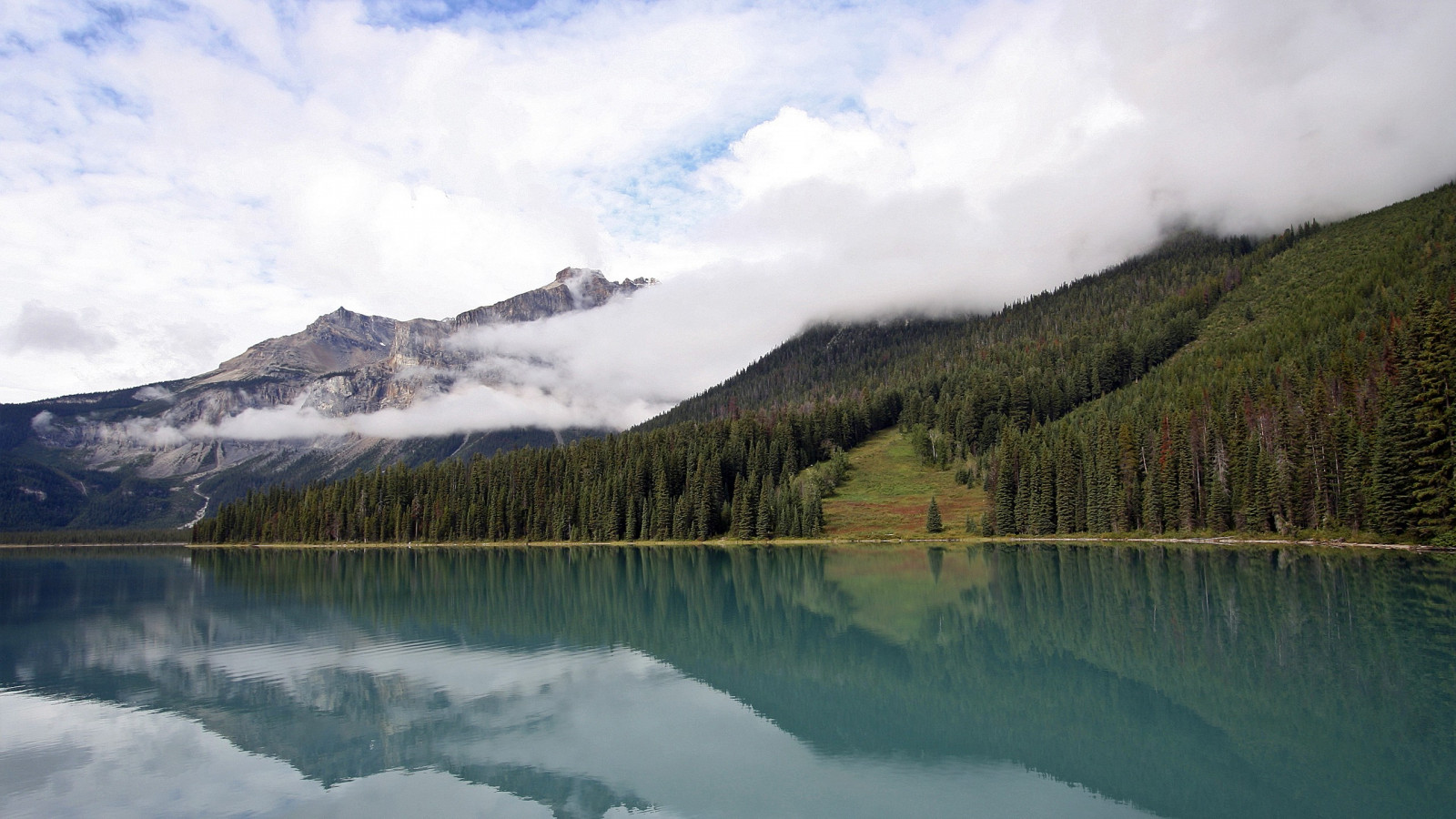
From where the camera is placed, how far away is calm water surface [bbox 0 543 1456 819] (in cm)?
1823

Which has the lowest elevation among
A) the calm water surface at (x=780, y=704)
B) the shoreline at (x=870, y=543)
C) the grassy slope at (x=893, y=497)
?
the shoreline at (x=870, y=543)

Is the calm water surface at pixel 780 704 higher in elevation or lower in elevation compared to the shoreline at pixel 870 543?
higher

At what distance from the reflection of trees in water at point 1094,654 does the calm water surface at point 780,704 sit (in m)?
0.15

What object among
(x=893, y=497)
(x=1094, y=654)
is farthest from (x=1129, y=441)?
(x=1094, y=654)

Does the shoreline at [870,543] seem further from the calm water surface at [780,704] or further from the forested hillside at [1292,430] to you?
the calm water surface at [780,704]

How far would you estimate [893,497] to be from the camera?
132 meters

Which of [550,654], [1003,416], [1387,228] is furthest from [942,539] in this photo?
[1387,228]

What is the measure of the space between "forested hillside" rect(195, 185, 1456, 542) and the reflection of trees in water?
489 inches

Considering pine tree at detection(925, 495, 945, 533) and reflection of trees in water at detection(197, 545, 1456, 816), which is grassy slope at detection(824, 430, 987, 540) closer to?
pine tree at detection(925, 495, 945, 533)

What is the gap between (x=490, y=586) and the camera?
64812mm

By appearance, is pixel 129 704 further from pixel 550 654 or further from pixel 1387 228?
pixel 1387 228

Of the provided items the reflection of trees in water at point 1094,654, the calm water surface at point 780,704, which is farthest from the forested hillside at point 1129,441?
the calm water surface at point 780,704

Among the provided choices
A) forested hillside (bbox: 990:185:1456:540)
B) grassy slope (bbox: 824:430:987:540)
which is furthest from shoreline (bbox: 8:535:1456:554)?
grassy slope (bbox: 824:430:987:540)

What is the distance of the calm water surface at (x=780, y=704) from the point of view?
1823cm
